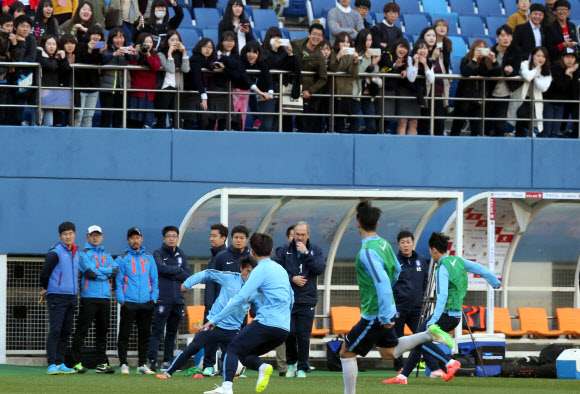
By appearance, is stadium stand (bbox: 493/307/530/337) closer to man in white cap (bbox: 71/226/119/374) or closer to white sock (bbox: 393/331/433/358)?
man in white cap (bbox: 71/226/119/374)

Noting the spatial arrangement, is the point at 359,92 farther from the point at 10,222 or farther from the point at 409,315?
the point at 10,222

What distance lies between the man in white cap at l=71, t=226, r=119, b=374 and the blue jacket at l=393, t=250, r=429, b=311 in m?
4.00

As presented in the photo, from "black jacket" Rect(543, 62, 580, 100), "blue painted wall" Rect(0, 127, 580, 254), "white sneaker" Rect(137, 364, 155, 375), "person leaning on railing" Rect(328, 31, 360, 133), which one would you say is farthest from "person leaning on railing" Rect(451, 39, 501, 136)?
"white sneaker" Rect(137, 364, 155, 375)

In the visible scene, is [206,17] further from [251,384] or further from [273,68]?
[251,384]

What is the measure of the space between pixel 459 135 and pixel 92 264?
6.85 m

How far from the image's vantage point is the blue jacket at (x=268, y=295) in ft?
35.5

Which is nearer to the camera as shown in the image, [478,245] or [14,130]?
[14,130]

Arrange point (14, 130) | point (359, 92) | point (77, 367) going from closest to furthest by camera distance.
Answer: point (77, 367) → point (14, 130) → point (359, 92)

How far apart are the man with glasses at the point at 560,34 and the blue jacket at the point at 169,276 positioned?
A: 778cm

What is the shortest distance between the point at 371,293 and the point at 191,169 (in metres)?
7.54

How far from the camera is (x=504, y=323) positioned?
1812 centimetres

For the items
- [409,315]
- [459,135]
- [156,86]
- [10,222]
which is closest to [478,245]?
[459,135]

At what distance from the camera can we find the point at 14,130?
16.8 m

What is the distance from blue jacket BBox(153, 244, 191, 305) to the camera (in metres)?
15.9
